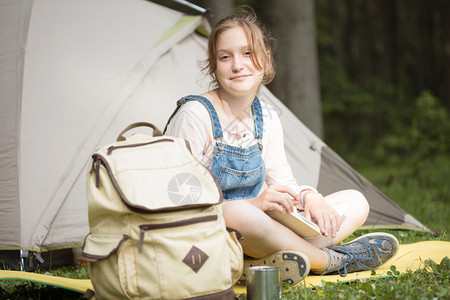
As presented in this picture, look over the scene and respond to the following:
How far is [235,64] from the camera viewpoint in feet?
7.84

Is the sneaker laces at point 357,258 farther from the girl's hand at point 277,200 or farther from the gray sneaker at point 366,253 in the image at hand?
the girl's hand at point 277,200

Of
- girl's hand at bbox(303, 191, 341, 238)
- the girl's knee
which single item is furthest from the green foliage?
the girl's knee

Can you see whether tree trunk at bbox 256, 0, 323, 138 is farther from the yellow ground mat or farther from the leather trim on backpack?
the leather trim on backpack

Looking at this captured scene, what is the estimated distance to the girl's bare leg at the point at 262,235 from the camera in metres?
2.13

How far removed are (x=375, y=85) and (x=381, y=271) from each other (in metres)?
12.4

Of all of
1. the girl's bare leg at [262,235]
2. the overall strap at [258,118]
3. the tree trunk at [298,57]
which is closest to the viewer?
the girl's bare leg at [262,235]

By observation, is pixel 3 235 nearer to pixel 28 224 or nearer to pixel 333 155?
pixel 28 224

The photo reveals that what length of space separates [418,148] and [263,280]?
5307 mm

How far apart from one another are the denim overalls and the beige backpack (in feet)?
1.20

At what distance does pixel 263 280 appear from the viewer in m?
1.92

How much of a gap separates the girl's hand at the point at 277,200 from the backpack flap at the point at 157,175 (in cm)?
26

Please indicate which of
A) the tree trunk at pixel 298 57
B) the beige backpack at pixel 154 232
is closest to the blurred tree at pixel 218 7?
the tree trunk at pixel 298 57

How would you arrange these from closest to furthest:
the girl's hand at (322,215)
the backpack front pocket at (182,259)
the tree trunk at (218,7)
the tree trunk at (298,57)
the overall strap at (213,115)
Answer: the backpack front pocket at (182,259) < the girl's hand at (322,215) < the overall strap at (213,115) < the tree trunk at (218,7) < the tree trunk at (298,57)

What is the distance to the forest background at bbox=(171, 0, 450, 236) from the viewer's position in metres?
5.52
